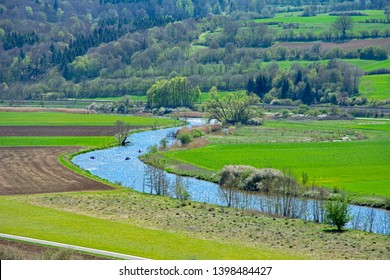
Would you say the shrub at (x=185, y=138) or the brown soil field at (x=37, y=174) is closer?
the brown soil field at (x=37, y=174)

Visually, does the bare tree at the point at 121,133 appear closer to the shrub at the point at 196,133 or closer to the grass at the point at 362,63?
the shrub at the point at 196,133

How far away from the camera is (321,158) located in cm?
8944

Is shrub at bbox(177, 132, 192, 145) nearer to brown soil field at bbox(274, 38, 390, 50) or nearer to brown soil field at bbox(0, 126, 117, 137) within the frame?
brown soil field at bbox(0, 126, 117, 137)

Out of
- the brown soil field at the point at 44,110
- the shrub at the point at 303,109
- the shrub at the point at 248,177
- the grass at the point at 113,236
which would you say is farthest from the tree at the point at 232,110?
the grass at the point at 113,236

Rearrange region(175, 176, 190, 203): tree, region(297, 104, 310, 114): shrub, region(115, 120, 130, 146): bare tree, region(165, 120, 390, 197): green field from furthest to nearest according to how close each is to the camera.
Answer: region(297, 104, 310, 114): shrub, region(115, 120, 130, 146): bare tree, region(165, 120, 390, 197): green field, region(175, 176, 190, 203): tree

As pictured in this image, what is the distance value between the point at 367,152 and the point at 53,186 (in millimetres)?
34831

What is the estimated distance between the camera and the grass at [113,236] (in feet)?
161

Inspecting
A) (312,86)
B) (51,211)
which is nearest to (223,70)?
(312,86)

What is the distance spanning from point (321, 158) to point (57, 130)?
156ft

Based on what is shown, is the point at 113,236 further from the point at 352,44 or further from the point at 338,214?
the point at 352,44

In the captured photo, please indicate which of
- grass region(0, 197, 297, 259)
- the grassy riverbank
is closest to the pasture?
grass region(0, 197, 297, 259)

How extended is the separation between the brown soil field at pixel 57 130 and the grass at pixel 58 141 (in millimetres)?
3955

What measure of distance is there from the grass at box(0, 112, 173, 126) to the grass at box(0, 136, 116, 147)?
1771 centimetres

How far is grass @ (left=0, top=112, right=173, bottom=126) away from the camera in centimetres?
13512
